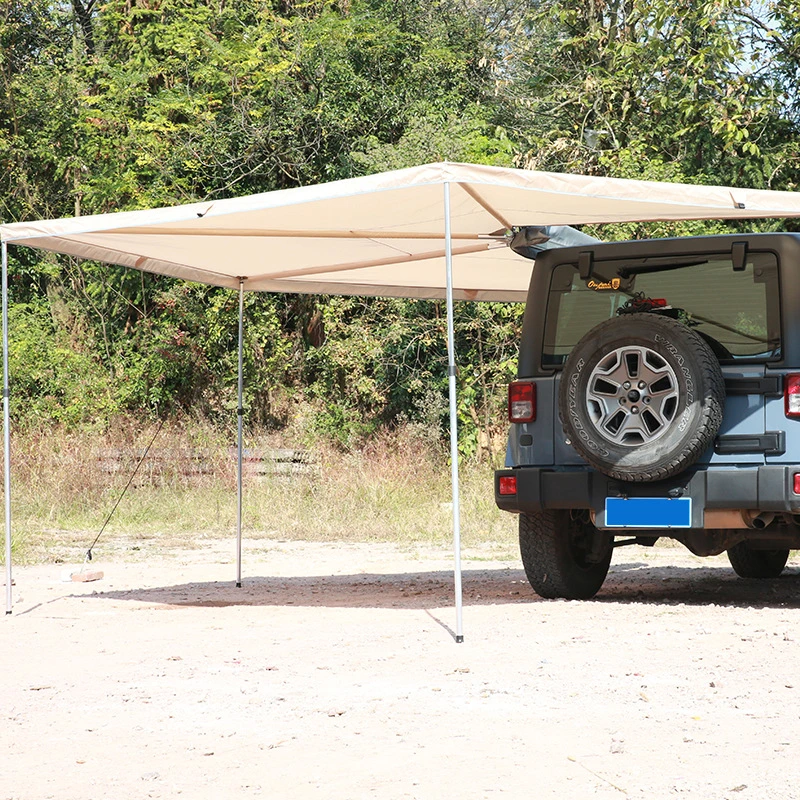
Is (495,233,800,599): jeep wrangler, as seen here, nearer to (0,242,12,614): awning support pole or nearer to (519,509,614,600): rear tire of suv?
(519,509,614,600): rear tire of suv

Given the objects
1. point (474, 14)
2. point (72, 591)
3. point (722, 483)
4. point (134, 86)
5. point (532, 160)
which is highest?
point (474, 14)

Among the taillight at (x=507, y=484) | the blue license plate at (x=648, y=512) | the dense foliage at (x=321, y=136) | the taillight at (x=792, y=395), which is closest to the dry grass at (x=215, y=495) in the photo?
the dense foliage at (x=321, y=136)

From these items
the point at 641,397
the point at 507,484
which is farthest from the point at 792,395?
the point at 507,484

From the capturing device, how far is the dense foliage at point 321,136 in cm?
1788

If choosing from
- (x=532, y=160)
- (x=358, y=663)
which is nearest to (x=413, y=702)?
(x=358, y=663)

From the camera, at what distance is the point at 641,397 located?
6508 mm

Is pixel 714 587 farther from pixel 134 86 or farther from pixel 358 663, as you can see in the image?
pixel 134 86

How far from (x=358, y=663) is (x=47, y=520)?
9251 millimetres

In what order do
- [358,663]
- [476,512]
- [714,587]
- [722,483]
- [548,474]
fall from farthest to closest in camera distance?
[476,512] → [714,587] → [548,474] → [722,483] → [358,663]

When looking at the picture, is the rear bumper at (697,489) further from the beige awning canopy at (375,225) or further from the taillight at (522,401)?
the beige awning canopy at (375,225)

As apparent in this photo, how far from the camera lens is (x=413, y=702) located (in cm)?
480

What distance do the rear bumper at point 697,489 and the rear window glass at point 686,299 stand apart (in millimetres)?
641

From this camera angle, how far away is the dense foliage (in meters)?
17.9

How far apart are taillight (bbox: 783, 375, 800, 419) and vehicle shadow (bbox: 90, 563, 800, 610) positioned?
56.6 inches
